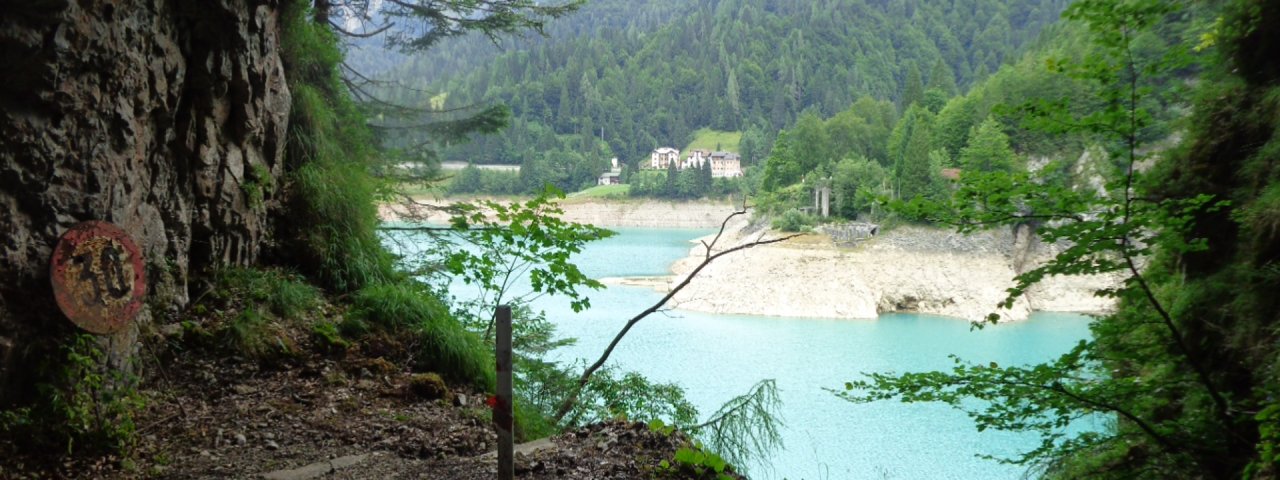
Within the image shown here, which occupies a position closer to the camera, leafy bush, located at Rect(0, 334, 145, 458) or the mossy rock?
leafy bush, located at Rect(0, 334, 145, 458)

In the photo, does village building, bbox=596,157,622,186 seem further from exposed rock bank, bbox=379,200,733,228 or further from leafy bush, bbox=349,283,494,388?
leafy bush, bbox=349,283,494,388

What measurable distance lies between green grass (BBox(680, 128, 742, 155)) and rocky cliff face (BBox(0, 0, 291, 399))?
262ft

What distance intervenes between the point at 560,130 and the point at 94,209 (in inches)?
3108

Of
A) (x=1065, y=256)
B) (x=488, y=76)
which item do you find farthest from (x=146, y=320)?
(x=488, y=76)

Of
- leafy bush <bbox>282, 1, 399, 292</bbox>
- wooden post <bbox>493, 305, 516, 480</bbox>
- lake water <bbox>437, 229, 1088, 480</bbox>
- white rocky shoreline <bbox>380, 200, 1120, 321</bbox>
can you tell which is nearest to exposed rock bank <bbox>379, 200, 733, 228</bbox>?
lake water <bbox>437, 229, 1088, 480</bbox>

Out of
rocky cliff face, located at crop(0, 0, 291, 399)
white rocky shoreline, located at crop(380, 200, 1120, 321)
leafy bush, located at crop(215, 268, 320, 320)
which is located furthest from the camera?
white rocky shoreline, located at crop(380, 200, 1120, 321)

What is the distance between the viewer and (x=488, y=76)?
7931 centimetres

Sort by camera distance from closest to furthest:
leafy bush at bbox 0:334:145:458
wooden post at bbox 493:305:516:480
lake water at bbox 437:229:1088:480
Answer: wooden post at bbox 493:305:516:480
leafy bush at bbox 0:334:145:458
lake water at bbox 437:229:1088:480

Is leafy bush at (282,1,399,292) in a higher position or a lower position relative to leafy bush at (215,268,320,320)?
higher

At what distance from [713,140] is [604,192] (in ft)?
160

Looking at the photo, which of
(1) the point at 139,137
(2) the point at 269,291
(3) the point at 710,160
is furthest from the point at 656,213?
(1) the point at 139,137

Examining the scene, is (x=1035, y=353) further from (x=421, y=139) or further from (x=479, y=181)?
(x=479, y=181)

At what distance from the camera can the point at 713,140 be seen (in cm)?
9206

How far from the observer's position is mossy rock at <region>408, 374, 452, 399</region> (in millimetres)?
4578
